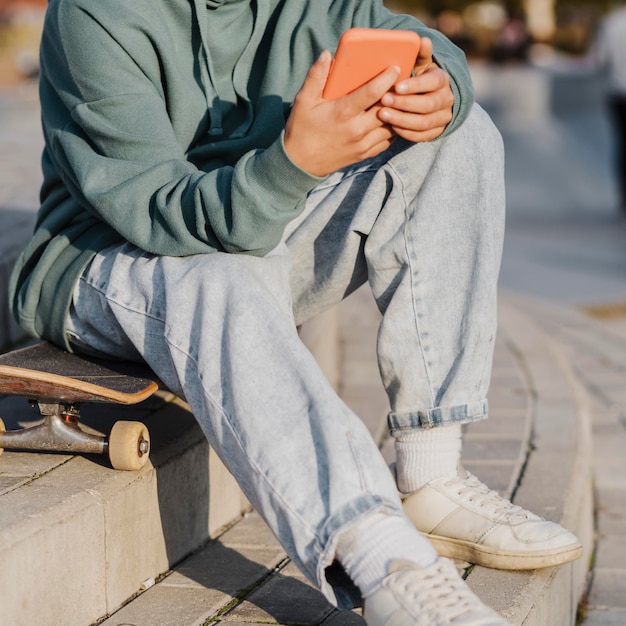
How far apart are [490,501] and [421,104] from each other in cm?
78

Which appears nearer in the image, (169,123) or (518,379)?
(169,123)

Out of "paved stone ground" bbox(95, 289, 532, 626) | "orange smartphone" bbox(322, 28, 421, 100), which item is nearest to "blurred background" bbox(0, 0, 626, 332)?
"paved stone ground" bbox(95, 289, 532, 626)

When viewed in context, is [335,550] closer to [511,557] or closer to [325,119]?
[511,557]

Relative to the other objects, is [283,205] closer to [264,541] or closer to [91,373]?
[91,373]

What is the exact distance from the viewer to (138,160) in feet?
6.20

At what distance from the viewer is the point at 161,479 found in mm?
2045

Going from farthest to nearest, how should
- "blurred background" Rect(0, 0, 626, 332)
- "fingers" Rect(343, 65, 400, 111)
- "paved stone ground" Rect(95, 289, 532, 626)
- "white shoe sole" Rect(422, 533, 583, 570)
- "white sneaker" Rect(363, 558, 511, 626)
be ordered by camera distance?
"blurred background" Rect(0, 0, 626, 332) → "white shoe sole" Rect(422, 533, 583, 570) → "paved stone ground" Rect(95, 289, 532, 626) → "fingers" Rect(343, 65, 400, 111) → "white sneaker" Rect(363, 558, 511, 626)

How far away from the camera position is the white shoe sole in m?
Answer: 1.95

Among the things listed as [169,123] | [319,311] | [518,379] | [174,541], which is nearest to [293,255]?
[319,311]

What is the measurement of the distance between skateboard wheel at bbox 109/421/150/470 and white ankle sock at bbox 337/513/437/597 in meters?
0.54

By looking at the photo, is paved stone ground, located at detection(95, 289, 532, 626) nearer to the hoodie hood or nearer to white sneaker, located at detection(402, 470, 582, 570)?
white sneaker, located at detection(402, 470, 582, 570)

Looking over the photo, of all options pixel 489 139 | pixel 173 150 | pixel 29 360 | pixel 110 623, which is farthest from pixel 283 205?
pixel 110 623

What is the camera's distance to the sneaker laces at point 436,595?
1.51 metres

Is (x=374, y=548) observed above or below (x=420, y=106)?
below
